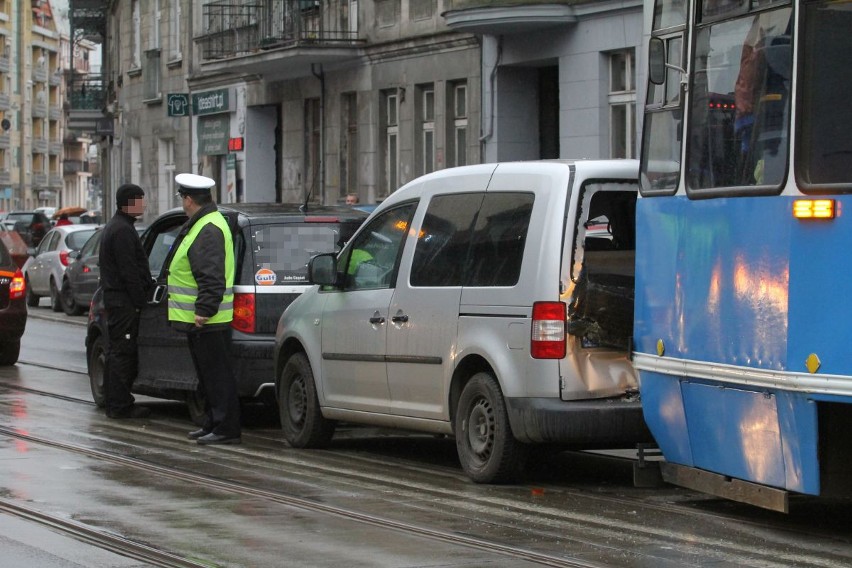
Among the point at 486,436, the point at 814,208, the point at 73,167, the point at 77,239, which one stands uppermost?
the point at 73,167

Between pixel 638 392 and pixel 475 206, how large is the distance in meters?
1.53

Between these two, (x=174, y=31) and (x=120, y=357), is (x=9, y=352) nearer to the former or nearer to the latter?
(x=120, y=357)

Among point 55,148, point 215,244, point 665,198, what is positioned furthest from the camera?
point 55,148

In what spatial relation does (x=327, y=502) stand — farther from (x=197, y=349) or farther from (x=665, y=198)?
(x=197, y=349)

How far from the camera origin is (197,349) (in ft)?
40.5

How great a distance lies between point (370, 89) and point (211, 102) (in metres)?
8.81

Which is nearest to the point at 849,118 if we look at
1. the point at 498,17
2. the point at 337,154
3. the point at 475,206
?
the point at 475,206

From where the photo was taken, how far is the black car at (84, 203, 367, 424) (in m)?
12.9

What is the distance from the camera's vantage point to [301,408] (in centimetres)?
1225

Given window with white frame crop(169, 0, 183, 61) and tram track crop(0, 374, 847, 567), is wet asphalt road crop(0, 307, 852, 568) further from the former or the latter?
window with white frame crop(169, 0, 183, 61)

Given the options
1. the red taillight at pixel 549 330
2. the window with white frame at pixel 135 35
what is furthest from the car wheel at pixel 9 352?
the window with white frame at pixel 135 35

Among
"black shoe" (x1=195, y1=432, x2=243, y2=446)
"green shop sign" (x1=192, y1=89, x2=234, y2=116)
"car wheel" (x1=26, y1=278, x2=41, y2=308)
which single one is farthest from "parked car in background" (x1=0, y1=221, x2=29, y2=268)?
"black shoe" (x1=195, y1=432, x2=243, y2=446)

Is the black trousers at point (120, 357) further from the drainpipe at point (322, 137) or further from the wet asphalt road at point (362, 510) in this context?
the drainpipe at point (322, 137)

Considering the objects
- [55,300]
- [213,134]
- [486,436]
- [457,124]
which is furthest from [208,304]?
[213,134]
